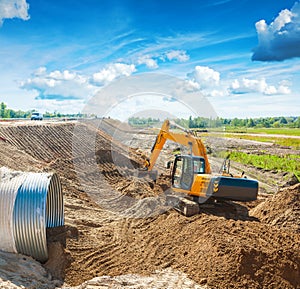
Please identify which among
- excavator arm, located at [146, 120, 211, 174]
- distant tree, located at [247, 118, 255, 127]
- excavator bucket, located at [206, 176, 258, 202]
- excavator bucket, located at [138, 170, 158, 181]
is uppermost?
distant tree, located at [247, 118, 255, 127]

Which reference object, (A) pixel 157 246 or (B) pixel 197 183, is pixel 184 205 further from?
(A) pixel 157 246

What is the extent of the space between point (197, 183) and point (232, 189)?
1104mm

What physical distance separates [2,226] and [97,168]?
37.5ft

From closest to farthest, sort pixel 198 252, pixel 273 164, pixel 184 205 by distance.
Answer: pixel 198 252 → pixel 184 205 → pixel 273 164

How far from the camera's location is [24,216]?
7109mm

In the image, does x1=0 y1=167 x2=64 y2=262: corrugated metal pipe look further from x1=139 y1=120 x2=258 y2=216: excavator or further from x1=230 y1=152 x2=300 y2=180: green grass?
x1=230 y1=152 x2=300 y2=180: green grass

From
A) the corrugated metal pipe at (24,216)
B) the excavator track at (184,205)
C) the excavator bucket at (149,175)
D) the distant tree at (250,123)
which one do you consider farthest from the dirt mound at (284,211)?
the distant tree at (250,123)

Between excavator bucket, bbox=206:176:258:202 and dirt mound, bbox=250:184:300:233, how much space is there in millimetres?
958

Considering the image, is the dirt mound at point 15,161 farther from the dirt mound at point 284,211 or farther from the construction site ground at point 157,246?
the dirt mound at point 284,211

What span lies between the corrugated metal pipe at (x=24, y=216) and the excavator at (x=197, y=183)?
16.8 feet

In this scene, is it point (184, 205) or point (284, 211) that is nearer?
point (284, 211)

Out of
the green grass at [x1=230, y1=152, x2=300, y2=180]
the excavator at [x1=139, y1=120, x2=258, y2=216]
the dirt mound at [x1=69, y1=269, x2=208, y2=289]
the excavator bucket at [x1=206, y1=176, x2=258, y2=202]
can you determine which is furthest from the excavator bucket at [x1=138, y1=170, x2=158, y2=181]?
the green grass at [x1=230, y1=152, x2=300, y2=180]

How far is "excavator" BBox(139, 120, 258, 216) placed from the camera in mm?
10586

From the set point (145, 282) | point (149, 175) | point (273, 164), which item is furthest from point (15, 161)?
point (273, 164)
